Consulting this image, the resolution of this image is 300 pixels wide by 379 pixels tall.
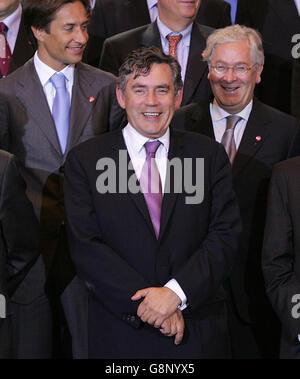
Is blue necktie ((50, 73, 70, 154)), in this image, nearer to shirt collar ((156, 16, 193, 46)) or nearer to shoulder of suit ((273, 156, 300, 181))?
shirt collar ((156, 16, 193, 46))

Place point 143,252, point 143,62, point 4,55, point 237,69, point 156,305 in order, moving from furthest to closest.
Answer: point 4,55
point 237,69
point 143,62
point 143,252
point 156,305

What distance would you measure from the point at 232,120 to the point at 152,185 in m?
0.76

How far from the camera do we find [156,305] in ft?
9.78

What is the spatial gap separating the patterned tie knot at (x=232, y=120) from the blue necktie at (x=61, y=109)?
27.9 inches

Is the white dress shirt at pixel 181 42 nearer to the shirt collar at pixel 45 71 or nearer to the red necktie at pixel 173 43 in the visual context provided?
the red necktie at pixel 173 43

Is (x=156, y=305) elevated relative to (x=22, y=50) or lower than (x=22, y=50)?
lower

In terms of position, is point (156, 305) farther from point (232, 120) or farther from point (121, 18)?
point (121, 18)

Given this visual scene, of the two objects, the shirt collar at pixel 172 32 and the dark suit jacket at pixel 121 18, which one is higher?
the dark suit jacket at pixel 121 18

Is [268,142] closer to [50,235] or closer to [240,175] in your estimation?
[240,175]

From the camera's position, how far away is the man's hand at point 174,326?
3014 mm

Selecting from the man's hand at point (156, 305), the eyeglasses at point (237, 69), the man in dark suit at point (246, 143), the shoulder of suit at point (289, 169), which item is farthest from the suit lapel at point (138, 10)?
the man's hand at point (156, 305)

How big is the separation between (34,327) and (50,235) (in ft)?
1.26

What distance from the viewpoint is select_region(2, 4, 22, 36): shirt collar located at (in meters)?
3.99

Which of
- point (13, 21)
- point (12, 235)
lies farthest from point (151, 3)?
point (12, 235)
